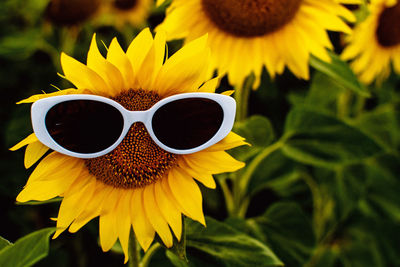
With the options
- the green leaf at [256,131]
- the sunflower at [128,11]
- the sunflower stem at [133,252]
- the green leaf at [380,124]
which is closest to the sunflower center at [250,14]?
the green leaf at [256,131]

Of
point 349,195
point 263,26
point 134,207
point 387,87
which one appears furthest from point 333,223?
point 134,207

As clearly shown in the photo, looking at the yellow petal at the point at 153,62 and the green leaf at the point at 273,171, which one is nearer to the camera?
the yellow petal at the point at 153,62

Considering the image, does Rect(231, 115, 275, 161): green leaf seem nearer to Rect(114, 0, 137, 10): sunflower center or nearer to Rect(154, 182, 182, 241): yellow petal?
Rect(154, 182, 182, 241): yellow petal

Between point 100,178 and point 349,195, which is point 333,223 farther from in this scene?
point 100,178

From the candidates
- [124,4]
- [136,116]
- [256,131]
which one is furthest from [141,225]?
[124,4]

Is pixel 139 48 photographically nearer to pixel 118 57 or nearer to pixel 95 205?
pixel 118 57

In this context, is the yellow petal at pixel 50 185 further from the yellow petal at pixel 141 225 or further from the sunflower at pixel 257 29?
the sunflower at pixel 257 29
